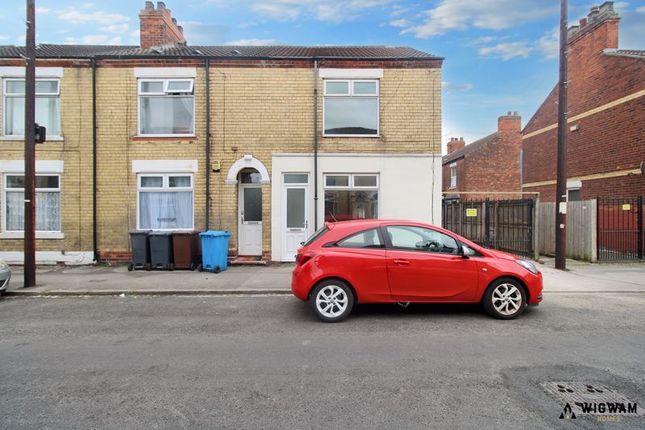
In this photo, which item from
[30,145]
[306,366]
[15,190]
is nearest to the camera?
[306,366]

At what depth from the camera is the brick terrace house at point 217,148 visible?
37.6ft

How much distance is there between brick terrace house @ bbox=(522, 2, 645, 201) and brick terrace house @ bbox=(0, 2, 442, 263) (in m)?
8.25

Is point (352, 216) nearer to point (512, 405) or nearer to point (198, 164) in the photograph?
point (198, 164)

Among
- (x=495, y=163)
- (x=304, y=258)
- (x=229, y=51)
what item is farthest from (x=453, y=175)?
(x=304, y=258)

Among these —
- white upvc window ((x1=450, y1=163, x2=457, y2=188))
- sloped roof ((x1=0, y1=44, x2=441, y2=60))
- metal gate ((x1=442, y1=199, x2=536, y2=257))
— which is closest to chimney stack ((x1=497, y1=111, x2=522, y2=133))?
white upvc window ((x1=450, y1=163, x2=457, y2=188))

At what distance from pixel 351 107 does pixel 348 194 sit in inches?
99.2

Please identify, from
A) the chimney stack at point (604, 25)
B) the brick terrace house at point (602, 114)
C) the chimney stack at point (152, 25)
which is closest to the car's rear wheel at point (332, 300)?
the chimney stack at point (152, 25)

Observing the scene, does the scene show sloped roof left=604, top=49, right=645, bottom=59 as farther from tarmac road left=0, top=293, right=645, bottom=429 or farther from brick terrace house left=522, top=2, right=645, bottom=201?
tarmac road left=0, top=293, right=645, bottom=429

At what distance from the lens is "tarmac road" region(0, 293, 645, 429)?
3.32 m

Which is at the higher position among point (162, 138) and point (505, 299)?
point (162, 138)

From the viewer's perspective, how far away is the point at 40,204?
38.0 ft

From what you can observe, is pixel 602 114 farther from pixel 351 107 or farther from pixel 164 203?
pixel 164 203

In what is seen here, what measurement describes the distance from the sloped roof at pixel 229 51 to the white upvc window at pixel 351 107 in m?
0.86

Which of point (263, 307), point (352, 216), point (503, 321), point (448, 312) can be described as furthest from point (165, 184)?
point (503, 321)
